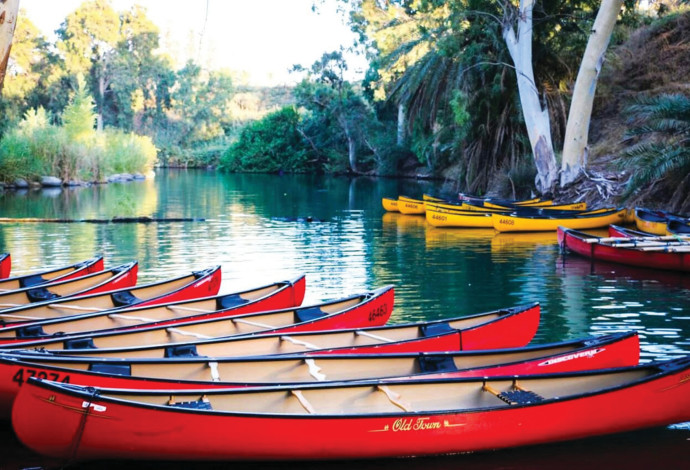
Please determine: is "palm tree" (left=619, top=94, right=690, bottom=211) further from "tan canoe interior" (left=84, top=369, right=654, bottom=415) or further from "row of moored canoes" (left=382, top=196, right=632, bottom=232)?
"tan canoe interior" (left=84, top=369, right=654, bottom=415)

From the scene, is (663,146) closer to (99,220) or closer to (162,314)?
(162,314)

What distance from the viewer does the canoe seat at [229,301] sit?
38.7ft

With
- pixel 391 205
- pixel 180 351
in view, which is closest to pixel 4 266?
pixel 180 351

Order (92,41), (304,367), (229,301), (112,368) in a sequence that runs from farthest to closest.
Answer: (92,41), (229,301), (304,367), (112,368)

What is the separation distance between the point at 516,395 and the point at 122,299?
6494 millimetres

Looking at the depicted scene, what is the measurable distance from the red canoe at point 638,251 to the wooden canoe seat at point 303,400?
11145 mm

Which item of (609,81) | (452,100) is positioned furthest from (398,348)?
(609,81)

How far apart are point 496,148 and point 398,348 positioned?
2696 cm

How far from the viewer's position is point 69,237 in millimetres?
23391

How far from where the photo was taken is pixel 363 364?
8586 millimetres

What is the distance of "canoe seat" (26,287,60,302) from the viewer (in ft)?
41.5

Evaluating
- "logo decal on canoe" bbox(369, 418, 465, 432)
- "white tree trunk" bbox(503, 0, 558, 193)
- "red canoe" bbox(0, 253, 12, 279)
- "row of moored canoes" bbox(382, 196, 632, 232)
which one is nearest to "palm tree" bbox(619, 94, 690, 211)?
"row of moored canoes" bbox(382, 196, 632, 232)

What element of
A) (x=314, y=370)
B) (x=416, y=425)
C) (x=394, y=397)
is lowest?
(x=416, y=425)

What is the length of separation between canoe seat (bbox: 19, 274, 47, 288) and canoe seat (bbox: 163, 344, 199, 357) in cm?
546
